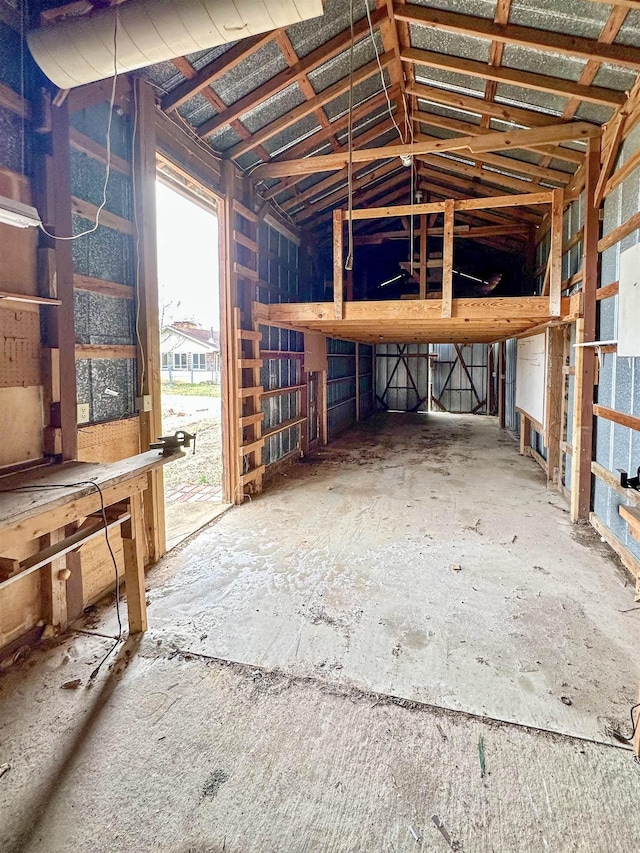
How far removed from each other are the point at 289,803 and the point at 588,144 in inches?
200

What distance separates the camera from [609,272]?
143 inches

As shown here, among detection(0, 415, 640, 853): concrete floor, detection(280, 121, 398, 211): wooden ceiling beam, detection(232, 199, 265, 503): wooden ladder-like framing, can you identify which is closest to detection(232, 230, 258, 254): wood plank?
detection(232, 199, 265, 503): wooden ladder-like framing

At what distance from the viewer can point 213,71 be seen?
3160 millimetres

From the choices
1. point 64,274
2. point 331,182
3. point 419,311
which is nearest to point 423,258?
point 331,182

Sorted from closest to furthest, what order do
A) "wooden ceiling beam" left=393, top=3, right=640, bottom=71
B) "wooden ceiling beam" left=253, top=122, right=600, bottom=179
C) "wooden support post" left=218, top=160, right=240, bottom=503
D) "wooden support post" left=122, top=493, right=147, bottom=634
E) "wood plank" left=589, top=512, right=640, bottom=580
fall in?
"wooden support post" left=122, top=493, right=147, bottom=634 → "wooden ceiling beam" left=393, top=3, right=640, bottom=71 → "wood plank" left=589, top=512, right=640, bottom=580 → "wooden ceiling beam" left=253, top=122, right=600, bottom=179 → "wooden support post" left=218, top=160, right=240, bottom=503

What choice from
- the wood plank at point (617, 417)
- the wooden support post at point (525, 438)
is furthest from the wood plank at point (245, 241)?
the wooden support post at point (525, 438)

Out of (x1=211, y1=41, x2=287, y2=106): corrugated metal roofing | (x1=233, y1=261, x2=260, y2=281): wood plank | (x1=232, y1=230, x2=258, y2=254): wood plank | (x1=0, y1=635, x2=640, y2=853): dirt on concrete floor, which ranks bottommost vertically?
(x1=0, y1=635, x2=640, y2=853): dirt on concrete floor

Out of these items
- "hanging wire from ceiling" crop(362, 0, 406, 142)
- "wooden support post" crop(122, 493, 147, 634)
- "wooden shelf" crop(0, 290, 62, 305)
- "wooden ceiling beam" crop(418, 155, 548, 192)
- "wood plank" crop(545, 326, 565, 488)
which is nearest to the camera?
"wooden shelf" crop(0, 290, 62, 305)

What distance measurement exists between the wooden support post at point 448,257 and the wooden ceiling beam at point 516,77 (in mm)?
945

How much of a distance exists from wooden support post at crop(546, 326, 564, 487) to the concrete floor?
5.62ft

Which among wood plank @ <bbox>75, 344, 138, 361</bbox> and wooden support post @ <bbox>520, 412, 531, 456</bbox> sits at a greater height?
wood plank @ <bbox>75, 344, 138, 361</bbox>

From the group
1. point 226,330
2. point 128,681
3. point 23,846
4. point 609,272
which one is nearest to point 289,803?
point 23,846

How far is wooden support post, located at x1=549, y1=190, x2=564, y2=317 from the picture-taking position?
4.03 meters

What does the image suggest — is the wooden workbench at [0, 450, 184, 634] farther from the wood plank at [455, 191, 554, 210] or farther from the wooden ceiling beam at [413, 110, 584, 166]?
the wooden ceiling beam at [413, 110, 584, 166]
